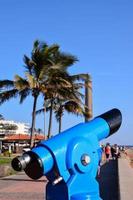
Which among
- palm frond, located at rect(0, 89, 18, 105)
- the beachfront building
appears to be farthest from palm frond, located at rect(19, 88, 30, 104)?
the beachfront building

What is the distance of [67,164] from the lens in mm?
3086

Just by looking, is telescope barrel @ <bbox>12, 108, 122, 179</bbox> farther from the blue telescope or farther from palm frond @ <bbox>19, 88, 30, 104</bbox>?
palm frond @ <bbox>19, 88, 30, 104</bbox>

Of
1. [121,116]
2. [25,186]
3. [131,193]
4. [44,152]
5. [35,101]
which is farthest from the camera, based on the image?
[35,101]

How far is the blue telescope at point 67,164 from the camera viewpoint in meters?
3.05

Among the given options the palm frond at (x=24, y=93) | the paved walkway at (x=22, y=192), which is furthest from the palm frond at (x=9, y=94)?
the paved walkway at (x=22, y=192)

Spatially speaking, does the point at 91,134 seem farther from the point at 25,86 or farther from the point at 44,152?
the point at 25,86

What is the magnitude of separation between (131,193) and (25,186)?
7202mm

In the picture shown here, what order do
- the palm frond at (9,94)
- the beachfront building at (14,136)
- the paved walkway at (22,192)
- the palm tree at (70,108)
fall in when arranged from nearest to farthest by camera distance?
the paved walkway at (22,192) < the palm frond at (9,94) < the palm tree at (70,108) < the beachfront building at (14,136)

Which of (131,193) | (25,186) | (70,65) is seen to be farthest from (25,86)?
(131,193)

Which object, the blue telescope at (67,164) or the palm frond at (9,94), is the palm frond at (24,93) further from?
the blue telescope at (67,164)

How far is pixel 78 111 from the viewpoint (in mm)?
37000

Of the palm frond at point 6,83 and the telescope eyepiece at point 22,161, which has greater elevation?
the palm frond at point 6,83

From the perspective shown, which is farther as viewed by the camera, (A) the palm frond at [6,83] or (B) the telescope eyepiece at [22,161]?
(A) the palm frond at [6,83]

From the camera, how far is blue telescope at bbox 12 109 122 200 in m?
3.05
